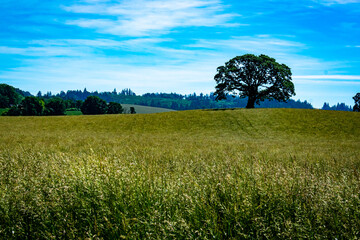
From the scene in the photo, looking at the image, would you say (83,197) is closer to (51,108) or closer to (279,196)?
(279,196)

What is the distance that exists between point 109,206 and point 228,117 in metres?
39.9

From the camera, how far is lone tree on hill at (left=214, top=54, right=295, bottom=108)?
2047 inches

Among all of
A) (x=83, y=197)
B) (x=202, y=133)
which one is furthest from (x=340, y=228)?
(x=202, y=133)

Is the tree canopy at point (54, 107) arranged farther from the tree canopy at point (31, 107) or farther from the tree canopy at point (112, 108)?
the tree canopy at point (112, 108)

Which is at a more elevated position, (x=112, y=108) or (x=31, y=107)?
(x=112, y=108)

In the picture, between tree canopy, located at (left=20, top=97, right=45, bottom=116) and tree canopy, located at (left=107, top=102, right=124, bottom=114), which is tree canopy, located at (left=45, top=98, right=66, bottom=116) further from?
tree canopy, located at (left=107, top=102, right=124, bottom=114)

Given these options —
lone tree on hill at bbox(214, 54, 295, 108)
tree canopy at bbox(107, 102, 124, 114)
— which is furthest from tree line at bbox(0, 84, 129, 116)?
lone tree on hill at bbox(214, 54, 295, 108)

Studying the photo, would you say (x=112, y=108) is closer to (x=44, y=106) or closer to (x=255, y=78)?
(x=44, y=106)

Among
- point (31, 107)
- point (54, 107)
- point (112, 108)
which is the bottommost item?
point (31, 107)

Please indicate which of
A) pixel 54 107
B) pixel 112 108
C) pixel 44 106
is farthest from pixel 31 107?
pixel 112 108

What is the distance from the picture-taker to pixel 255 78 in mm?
53844

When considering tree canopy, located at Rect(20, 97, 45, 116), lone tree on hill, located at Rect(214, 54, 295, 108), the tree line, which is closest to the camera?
lone tree on hill, located at Rect(214, 54, 295, 108)

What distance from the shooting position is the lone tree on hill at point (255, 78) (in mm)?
52000

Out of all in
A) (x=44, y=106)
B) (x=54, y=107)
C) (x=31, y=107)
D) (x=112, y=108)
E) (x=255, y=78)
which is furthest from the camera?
(x=112, y=108)
